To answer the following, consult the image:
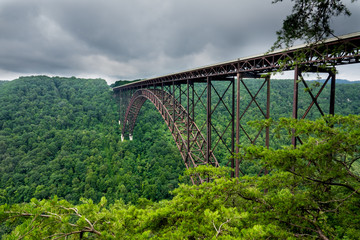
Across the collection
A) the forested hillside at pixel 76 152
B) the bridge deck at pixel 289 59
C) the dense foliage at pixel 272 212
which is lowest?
the forested hillside at pixel 76 152

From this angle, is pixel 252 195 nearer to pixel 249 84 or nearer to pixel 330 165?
pixel 330 165

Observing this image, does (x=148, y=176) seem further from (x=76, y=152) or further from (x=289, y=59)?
(x=289, y=59)

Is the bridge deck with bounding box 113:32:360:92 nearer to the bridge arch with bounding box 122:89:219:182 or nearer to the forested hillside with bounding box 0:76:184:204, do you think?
the bridge arch with bounding box 122:89:219:182

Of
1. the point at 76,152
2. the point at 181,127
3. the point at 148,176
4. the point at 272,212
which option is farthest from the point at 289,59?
the point at 76,152

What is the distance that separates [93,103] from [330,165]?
4887 cm

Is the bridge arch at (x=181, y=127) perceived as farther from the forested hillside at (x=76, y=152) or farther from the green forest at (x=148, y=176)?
the forested hillside at (x=76, y=152)

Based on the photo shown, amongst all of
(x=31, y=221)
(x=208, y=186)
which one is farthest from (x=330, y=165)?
(x=31, y=221)

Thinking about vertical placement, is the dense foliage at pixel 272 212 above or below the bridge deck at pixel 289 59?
below

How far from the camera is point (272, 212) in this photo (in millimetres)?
3449

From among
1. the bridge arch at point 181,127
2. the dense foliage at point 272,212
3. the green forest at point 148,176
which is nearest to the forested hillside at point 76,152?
the green forest at point 148,176

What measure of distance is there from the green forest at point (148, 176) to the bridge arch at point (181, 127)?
3.70 meters

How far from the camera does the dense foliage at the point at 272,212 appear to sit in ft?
8.54

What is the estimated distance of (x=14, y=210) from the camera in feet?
7.89

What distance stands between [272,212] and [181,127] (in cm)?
1120
